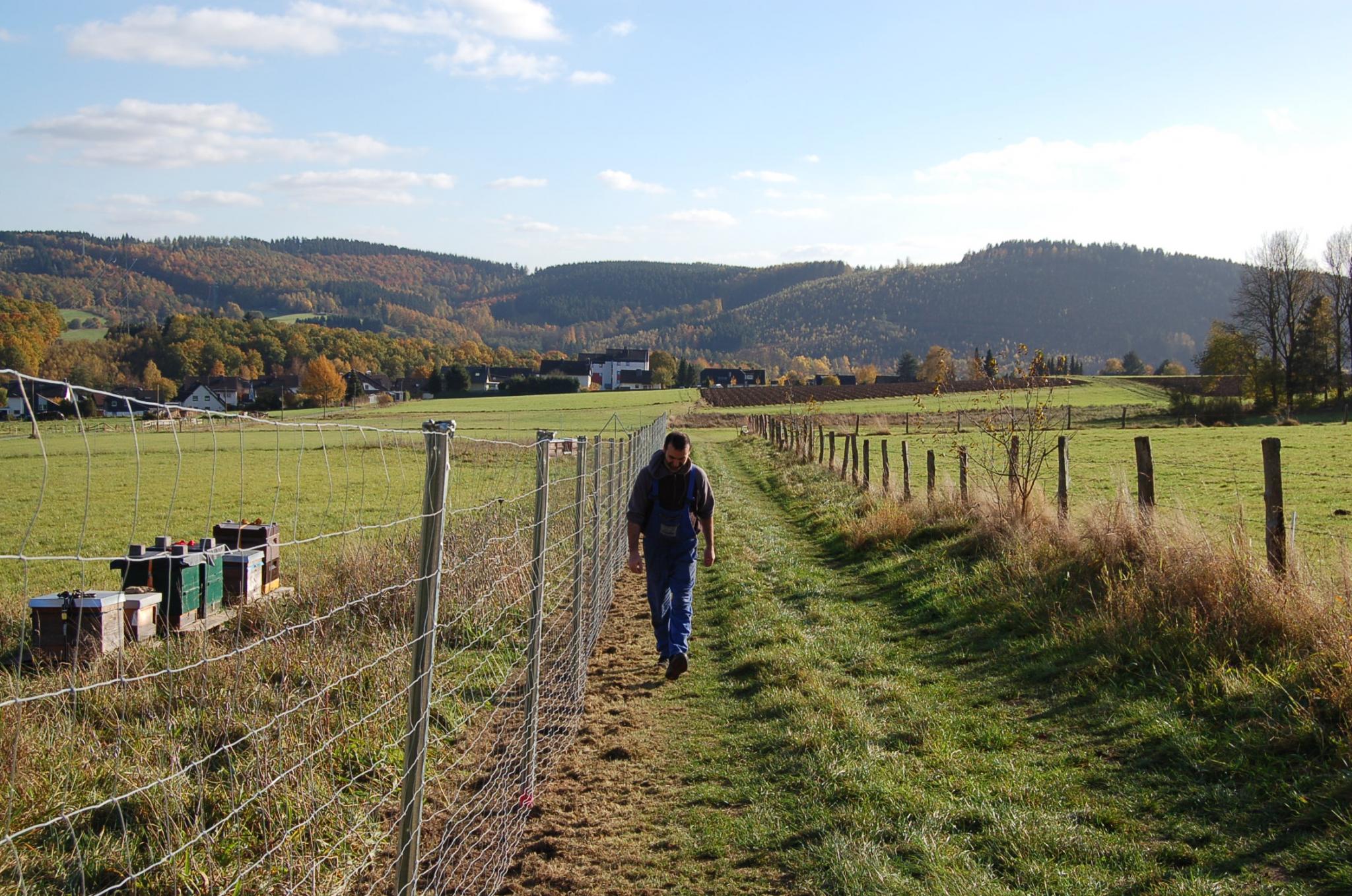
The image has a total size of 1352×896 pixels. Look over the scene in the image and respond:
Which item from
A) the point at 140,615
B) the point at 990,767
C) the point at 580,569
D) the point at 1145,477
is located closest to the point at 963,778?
the point at 990,767

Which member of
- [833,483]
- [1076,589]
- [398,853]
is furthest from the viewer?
[833,483]

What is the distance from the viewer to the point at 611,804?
16.3ft

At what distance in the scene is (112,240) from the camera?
168625mm

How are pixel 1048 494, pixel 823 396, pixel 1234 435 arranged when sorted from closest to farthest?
pixel 1048 494 < pixel 1234 435 < pixel 823 396

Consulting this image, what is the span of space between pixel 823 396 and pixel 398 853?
82502 mm

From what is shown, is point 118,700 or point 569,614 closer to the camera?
point 118,700

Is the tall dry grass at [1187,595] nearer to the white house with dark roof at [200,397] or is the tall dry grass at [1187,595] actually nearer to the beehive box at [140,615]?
the beehive box at [140,615]

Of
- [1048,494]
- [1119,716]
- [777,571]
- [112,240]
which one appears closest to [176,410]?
[1119,716]

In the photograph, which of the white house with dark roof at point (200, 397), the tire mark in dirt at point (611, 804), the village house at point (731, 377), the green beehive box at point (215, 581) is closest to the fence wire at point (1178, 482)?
the tire mark in dirt at point (611, 804)

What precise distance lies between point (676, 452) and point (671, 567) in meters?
0.86

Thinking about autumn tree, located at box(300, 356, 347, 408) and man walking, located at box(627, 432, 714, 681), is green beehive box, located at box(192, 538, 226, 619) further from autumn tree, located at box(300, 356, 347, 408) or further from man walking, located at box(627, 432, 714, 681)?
autumn tree, located at box(300, 356, 347, 408)

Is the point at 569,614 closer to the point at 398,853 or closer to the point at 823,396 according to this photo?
the point at 398,853

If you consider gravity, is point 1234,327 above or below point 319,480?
above

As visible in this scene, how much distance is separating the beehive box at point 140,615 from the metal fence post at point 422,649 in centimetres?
567
